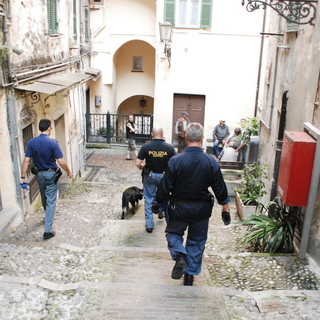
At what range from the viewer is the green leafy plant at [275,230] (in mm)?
5293

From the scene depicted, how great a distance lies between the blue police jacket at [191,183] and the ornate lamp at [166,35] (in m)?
10.8

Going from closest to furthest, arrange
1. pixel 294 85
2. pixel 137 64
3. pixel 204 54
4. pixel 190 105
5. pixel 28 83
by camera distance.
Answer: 1. pixel 28 83
2. pixel 294 85
3. pixel 204 54
4. pixel 190 105
5. pixel 137 64

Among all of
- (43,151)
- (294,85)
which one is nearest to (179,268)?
(43,151)

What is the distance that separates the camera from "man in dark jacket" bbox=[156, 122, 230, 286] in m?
3.97

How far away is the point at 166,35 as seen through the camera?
46.8 feet

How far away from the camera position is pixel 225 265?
5004 millimetres

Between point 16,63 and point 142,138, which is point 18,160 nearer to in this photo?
point 16,63

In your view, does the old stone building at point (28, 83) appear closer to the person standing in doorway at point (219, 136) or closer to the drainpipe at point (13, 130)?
the drainpipe at point (13, 130)

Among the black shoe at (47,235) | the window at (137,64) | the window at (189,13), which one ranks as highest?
the window at (189,13)

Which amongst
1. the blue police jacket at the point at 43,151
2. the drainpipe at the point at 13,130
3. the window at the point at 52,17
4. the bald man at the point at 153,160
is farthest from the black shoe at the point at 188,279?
the window at the point at 52,17

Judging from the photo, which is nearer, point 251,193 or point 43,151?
point 43,151

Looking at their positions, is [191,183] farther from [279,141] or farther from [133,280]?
[279,141]

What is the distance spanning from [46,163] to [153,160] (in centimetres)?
160

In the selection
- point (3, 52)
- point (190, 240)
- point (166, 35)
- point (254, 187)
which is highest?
point (166, 35)
